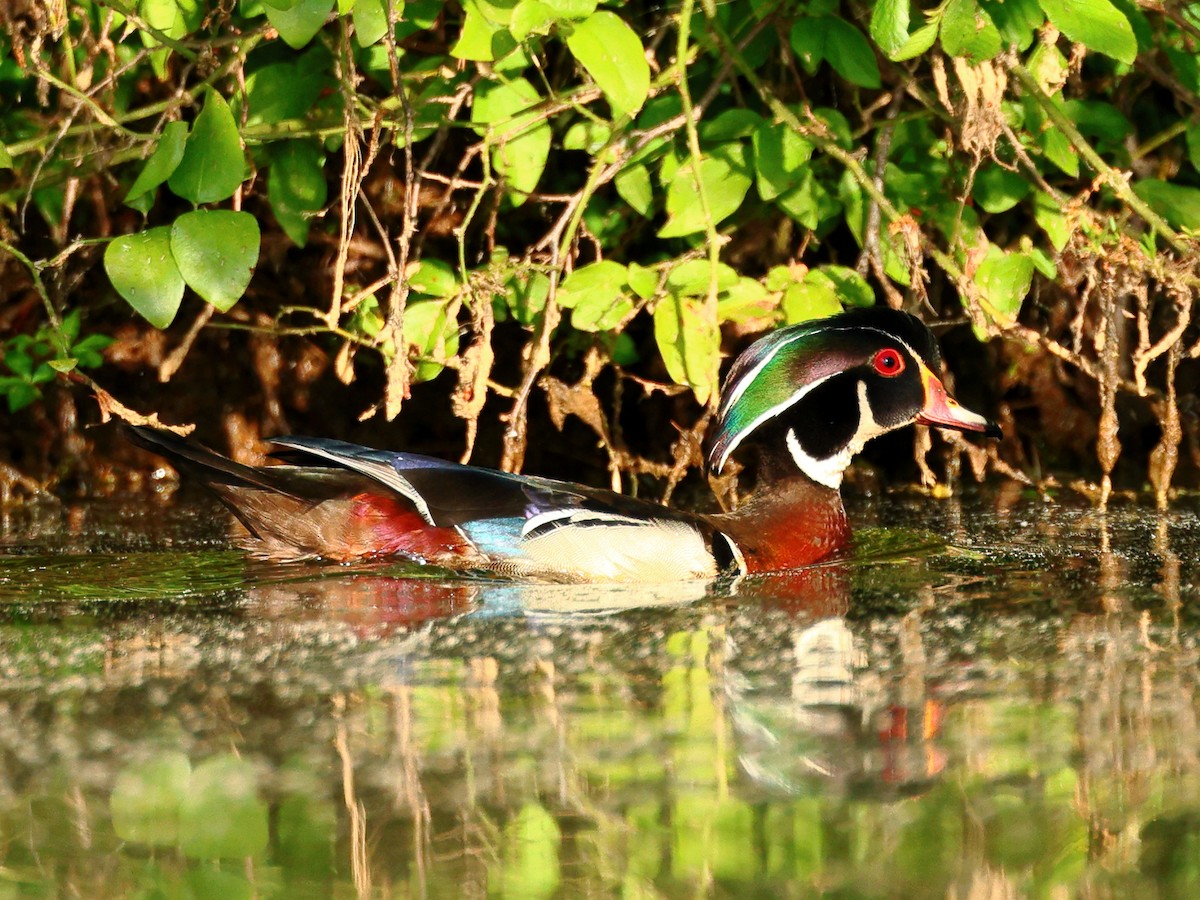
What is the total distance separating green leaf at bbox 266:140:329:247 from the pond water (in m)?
1.18

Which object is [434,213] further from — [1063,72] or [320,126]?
[1063,72]

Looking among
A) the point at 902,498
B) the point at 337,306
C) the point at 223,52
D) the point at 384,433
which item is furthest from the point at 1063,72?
the point at 384,433

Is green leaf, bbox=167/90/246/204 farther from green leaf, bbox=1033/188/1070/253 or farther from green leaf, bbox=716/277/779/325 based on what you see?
green leaf, bbox=1033/188/1070/253

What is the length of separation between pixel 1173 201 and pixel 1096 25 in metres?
1.02

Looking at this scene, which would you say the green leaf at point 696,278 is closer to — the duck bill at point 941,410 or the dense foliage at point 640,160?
the dense foliage at point 640,160

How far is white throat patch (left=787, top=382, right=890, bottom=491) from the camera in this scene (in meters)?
4.82

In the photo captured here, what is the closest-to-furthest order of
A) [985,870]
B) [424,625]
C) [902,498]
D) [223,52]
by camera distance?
[985,870], [424,625], [223,52], [902,498]

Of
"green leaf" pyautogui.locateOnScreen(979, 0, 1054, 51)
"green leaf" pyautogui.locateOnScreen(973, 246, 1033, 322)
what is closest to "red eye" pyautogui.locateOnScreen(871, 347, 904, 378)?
"green leaf" pyautogui.locateOnScreen(973, 246, 1033, 322)

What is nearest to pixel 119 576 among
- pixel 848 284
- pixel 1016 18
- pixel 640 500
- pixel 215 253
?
pixel 215 253

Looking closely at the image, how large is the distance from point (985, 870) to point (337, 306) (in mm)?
2771

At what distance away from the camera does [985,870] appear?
2.20m

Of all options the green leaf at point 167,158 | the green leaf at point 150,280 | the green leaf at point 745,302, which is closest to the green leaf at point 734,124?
the green leaf at point 745,302

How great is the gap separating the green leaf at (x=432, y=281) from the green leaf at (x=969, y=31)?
1597 mm

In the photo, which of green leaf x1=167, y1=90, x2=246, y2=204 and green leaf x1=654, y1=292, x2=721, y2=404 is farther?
green leaf x1=654, y1=292, x2=721, y2=404
